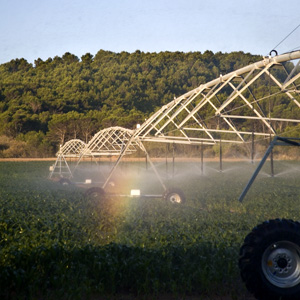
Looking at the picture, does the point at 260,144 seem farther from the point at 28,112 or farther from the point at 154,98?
the point at 28,112

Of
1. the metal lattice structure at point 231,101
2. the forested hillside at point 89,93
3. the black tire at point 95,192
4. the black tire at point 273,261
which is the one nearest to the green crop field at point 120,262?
the black tire at point 273,261

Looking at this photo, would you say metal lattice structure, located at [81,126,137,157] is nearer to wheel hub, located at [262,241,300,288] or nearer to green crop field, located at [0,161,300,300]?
green crop field, located at [0,161,300,300]

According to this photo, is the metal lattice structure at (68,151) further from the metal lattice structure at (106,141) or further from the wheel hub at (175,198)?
the wheel hub at (175,198)

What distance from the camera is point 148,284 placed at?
6.42 meters

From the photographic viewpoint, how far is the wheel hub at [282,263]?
215 inches

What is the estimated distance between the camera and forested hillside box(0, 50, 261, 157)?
6862cm

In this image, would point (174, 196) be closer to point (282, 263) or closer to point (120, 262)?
point (120, 262)

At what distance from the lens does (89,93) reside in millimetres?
76250

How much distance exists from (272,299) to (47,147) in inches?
2499

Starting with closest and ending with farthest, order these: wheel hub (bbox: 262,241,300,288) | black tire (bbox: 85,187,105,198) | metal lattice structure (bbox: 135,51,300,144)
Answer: wheel hub (bbox: 262,241,300,288), metal lattice structure (bbox: 135,51,300,144), black tire (bbox: 85,187,105,198)

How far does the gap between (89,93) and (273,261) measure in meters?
72.3

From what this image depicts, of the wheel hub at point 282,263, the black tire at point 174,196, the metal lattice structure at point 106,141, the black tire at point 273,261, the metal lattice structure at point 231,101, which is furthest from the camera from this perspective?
the metal lattice structure at point 106,141

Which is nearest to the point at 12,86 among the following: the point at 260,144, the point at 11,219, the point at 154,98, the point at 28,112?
the point at 28,112

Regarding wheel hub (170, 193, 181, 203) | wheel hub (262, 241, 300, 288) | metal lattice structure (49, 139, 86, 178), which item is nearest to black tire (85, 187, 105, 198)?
wheel hub (170, 193, 181, 203)
